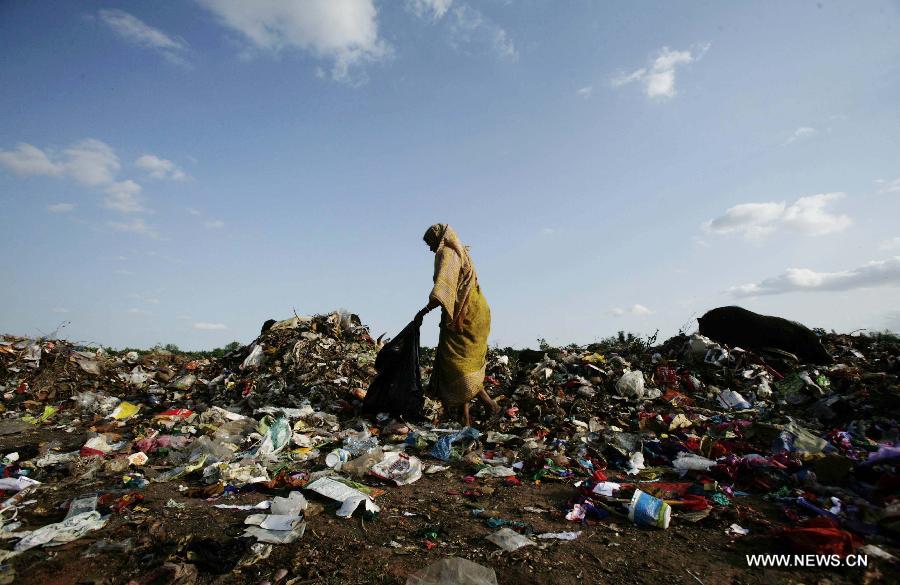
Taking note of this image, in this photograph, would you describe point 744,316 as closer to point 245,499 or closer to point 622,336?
point 622,336

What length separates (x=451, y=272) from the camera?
15.8 feet

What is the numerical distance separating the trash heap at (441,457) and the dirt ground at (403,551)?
0.02 metres

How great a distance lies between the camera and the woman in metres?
4.81

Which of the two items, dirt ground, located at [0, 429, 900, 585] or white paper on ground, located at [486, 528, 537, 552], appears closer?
dirt ground, located at [0, 429, 900, 585]

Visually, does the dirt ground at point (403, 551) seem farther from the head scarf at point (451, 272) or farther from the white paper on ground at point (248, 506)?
the head scarf at point (451, 272)

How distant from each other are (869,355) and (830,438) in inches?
164

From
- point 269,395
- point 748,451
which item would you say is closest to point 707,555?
point 748,451

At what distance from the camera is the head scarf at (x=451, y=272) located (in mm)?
4719

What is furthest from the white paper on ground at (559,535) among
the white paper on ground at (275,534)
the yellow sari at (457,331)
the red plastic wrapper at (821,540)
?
the yellow sari at (457,331)

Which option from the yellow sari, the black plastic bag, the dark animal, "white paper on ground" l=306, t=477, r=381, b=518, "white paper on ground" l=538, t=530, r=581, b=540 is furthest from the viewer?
the dark animal

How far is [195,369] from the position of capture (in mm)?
7816

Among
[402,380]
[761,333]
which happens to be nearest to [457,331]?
[402,380]

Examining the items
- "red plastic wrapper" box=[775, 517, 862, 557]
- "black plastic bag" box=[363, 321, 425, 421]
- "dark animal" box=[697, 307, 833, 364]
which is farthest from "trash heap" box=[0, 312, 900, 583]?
"dark animal" box=[697, 307, 833, 364]

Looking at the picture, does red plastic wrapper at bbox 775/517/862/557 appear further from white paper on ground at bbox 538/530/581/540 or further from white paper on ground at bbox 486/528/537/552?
white paper on ground at bbox 486/528/537/552
